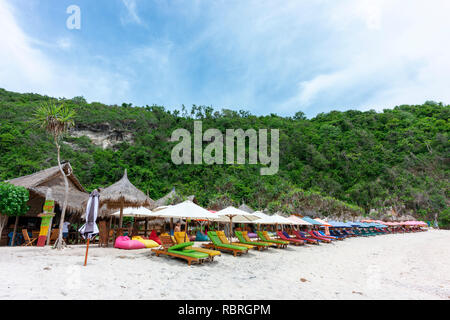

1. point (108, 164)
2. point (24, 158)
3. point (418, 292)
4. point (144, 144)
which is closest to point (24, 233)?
point (418, 292)

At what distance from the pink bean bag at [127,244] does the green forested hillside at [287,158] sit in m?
15.9

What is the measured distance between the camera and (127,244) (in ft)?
34.0

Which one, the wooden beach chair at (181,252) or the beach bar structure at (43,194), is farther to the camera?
the beach bar structure at (43,194)

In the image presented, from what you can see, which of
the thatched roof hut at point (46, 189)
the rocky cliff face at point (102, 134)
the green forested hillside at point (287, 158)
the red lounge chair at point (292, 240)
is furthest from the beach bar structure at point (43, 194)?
the rocky cliff face at point (102, 134)

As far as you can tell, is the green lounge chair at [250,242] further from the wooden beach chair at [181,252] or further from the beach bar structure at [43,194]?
the beach bar structure at [43,194]

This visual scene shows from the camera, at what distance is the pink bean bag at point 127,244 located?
33.9ft

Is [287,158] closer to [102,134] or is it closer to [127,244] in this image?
[102,134]

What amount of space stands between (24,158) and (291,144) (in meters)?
51.7

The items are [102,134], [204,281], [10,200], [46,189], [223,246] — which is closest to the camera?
[204,281]

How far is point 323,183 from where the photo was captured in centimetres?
4884

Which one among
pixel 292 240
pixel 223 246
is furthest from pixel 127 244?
pixel 292 240

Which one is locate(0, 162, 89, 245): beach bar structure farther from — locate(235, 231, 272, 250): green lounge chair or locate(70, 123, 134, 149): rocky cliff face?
locate(70, 123, 134, 149): rocky cliff face

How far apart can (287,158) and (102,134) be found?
4178 cm
